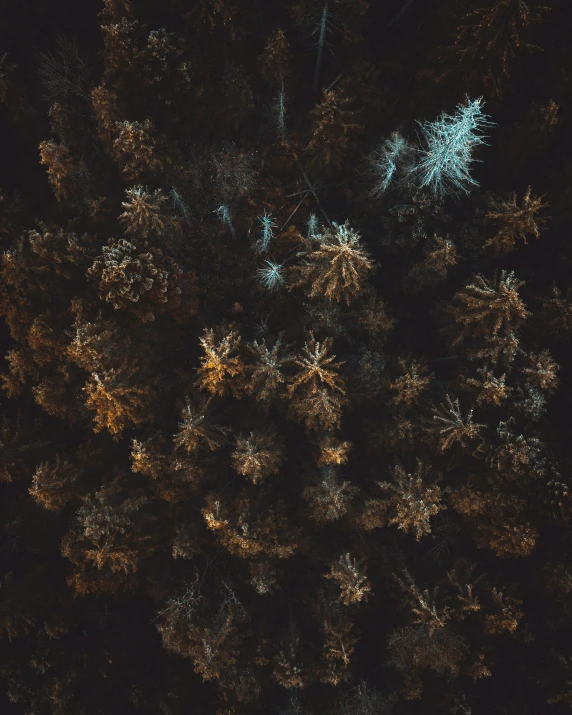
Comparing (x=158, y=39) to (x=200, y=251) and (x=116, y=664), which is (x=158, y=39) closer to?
(x=200, y=251)

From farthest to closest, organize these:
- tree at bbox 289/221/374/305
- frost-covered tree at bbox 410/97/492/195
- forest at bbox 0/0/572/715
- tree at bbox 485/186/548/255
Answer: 1. forest at bbox 0/0/572/715
2. tree at bbox 485/186/548/255
3. tree at bbox 289/221/374/305
4. frost-covered tree at bbox 410/97/492/195

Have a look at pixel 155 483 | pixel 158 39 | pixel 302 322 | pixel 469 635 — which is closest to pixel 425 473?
pixel 469 635

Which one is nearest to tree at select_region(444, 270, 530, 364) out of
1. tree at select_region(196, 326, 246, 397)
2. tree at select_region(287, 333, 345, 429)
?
tree at select_region(287, 333, 345, 429)

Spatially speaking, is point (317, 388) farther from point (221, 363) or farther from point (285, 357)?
point (221, 363)

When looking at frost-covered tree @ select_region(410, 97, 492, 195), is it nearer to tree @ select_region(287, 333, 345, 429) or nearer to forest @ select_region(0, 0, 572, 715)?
forest @ select_region(0, 0, 572, 715)

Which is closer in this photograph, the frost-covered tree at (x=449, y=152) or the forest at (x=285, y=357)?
the frost-covered tree at (x=449, y=152)

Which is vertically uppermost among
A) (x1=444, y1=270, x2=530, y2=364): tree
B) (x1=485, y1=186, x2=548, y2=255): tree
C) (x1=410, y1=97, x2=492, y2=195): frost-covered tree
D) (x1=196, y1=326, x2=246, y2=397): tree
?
(x1=410, y1=97, x2=492, y2=195): frost-covered tree

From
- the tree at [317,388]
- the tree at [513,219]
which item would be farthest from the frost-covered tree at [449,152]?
the tree at [317,388]

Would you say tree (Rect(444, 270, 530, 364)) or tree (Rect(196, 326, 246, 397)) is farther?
tree (Rect(196, 326, 246, 397))

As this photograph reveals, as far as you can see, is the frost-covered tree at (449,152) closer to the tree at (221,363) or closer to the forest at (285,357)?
the forest at (285,357)
